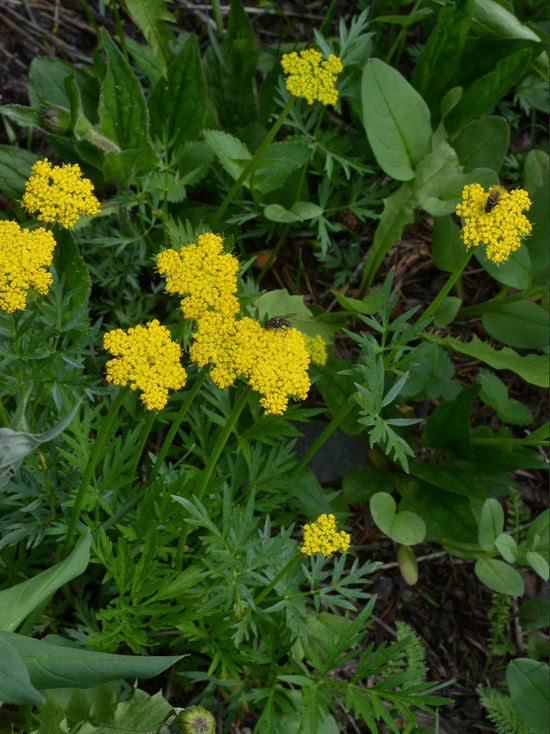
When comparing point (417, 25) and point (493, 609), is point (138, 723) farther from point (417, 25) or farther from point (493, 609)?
point (417, 25)

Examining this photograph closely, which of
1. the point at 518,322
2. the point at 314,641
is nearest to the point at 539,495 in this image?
the point at 518,322

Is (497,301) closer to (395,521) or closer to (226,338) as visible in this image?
(395,521)

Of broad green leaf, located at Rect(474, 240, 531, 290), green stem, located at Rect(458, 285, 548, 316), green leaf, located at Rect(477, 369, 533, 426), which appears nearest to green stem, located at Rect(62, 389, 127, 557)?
green leaf, located at Rect(477, 369, 533, 426)

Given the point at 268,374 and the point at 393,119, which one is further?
the point at 393,119

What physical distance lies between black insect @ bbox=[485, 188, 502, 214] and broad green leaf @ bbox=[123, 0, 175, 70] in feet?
5.70

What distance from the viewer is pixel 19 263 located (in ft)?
4.84

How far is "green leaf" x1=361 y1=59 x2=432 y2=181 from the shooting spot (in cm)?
264

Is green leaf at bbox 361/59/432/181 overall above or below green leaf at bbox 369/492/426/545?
above

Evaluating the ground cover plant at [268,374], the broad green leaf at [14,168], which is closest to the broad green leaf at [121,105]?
the ground cover plant at [268,374]

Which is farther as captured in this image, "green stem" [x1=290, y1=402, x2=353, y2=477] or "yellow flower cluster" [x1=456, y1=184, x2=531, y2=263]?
"green stem" [x1=290, y1=402, x2=353, y2=477]

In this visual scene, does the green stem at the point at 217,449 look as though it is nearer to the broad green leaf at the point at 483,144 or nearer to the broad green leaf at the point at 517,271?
the broad green leaf at the point at 517,271

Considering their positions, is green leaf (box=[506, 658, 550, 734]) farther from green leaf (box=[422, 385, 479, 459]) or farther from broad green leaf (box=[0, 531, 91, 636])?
broad green leaf (box=[0, 531, 91, 636])

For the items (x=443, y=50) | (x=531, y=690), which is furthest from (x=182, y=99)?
(x=531, y=690)

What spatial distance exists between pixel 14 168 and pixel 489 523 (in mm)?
2032
